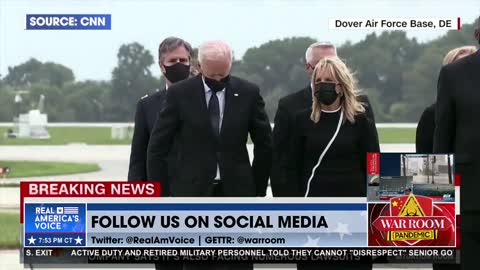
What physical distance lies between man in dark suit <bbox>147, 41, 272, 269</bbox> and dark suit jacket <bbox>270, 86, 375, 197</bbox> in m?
0.07

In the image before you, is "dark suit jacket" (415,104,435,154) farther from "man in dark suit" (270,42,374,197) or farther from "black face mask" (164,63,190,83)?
"black face mask" (164,63,190,83)

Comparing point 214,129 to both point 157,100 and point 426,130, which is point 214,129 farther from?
point 426,130

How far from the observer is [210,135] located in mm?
5488

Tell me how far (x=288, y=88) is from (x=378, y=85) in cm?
213

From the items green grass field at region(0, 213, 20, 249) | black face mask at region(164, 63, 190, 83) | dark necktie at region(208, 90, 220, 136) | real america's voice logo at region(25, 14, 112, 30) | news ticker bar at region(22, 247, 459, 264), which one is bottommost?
green grass field at region(0, 213, 20, 249)

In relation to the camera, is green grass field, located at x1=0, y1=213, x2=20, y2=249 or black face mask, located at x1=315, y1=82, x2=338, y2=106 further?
green grass field, located at x1=0, y1=213, x2=20, y2=249

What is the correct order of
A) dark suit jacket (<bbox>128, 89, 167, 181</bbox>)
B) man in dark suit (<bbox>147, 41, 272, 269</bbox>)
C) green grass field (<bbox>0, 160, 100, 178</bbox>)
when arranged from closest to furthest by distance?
1. man in dark suit (<bbox>147, 41, 272, 269</bbox>)
2. dark suit jacket (<bbox>128, 89, 167, 181</bbox>)
3. green grass field (<bbox>0, 160, 100, 178</bbox>)

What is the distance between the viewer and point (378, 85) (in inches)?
364

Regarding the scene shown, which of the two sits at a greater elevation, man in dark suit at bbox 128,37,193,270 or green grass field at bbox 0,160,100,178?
man in dark suit at bbox 128,37,193,270

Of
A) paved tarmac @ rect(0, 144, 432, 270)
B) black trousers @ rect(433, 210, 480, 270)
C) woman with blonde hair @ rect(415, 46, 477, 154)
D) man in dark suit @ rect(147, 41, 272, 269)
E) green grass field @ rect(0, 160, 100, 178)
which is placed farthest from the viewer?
green grass field @ rect(0, 160, 100, 178)

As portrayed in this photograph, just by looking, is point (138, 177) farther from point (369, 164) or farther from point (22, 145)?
point (22, 145)

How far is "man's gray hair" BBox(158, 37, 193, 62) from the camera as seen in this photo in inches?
240

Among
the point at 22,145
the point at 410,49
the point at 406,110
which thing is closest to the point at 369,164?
the point at 406,110

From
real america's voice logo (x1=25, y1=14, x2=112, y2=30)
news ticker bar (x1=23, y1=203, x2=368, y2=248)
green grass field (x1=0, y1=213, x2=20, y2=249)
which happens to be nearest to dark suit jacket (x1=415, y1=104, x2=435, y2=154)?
news ticker bar (x1=23, y1=203, x2=368, y2=248)
